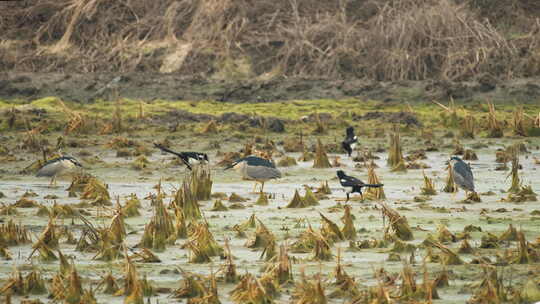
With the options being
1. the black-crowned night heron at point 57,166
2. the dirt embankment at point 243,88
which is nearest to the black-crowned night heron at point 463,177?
the black-crowned night heron at point 57,166

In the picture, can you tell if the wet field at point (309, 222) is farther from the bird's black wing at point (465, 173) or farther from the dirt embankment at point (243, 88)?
the dirt embankment at point (243, 88)

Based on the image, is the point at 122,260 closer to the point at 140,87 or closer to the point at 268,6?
the point at 140,87

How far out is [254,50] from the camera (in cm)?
2677

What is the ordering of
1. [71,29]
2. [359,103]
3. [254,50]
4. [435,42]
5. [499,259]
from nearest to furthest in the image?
[499,259] < [359,103] < [435,42] < [254,50] < [71,29]

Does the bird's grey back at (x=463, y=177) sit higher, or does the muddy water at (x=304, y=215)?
the bird's grey back at (x=463, y=177)

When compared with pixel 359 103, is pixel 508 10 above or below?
above

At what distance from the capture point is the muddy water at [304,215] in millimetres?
7461

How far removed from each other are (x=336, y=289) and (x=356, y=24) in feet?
67.8

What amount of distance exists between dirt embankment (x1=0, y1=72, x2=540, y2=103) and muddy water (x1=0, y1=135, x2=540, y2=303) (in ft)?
19.3

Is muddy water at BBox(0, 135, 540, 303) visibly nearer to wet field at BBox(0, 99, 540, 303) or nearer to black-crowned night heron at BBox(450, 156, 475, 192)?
wet field at BBox(0, 99, 540, 303)

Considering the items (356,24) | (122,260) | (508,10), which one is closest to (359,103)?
(356,24)

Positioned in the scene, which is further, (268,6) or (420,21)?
(268,6)

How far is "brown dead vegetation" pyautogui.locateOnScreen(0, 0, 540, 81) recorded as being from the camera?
2466 centimetres

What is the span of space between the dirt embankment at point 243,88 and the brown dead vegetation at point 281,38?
0.74 meters
